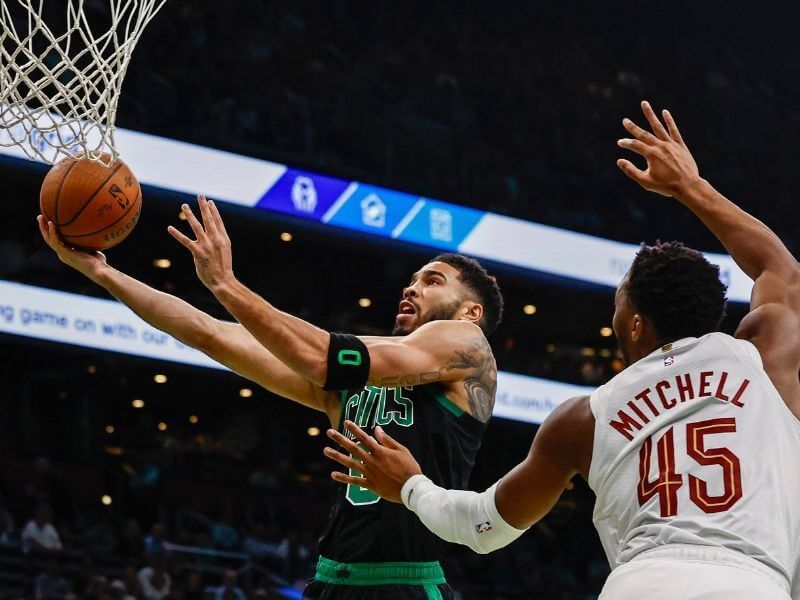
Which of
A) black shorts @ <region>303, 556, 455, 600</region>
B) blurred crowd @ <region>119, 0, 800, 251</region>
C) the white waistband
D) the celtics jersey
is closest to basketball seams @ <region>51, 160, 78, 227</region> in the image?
the celtics jersey

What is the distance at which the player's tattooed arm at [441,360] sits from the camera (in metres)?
3.36

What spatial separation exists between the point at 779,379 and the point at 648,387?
28 cm

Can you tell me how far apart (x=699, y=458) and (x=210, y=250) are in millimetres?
1479

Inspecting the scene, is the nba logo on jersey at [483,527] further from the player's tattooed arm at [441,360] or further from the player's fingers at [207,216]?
the player's fingers at [207,216]

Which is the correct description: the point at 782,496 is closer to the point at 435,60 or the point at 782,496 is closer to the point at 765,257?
the point at 765,257

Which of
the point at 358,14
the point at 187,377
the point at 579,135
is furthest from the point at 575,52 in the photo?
the point at 187,377

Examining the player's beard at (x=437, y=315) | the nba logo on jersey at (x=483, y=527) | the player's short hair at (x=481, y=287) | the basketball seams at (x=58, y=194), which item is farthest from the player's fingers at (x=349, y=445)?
→ the basketball seams at (x=58, y=194)

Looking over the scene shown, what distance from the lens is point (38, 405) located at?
14.1 m

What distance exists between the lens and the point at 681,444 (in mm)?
2393

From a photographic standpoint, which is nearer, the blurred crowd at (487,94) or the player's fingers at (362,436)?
the player's fingers at (362,436)

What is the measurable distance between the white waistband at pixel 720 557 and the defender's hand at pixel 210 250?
1403 millimetres

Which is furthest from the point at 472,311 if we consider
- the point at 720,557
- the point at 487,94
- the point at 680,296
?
the point at 487,94

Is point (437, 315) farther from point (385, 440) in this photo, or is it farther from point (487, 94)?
point (487, 94)

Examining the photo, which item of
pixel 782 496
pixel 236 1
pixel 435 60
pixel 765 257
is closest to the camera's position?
pixel 782 496
